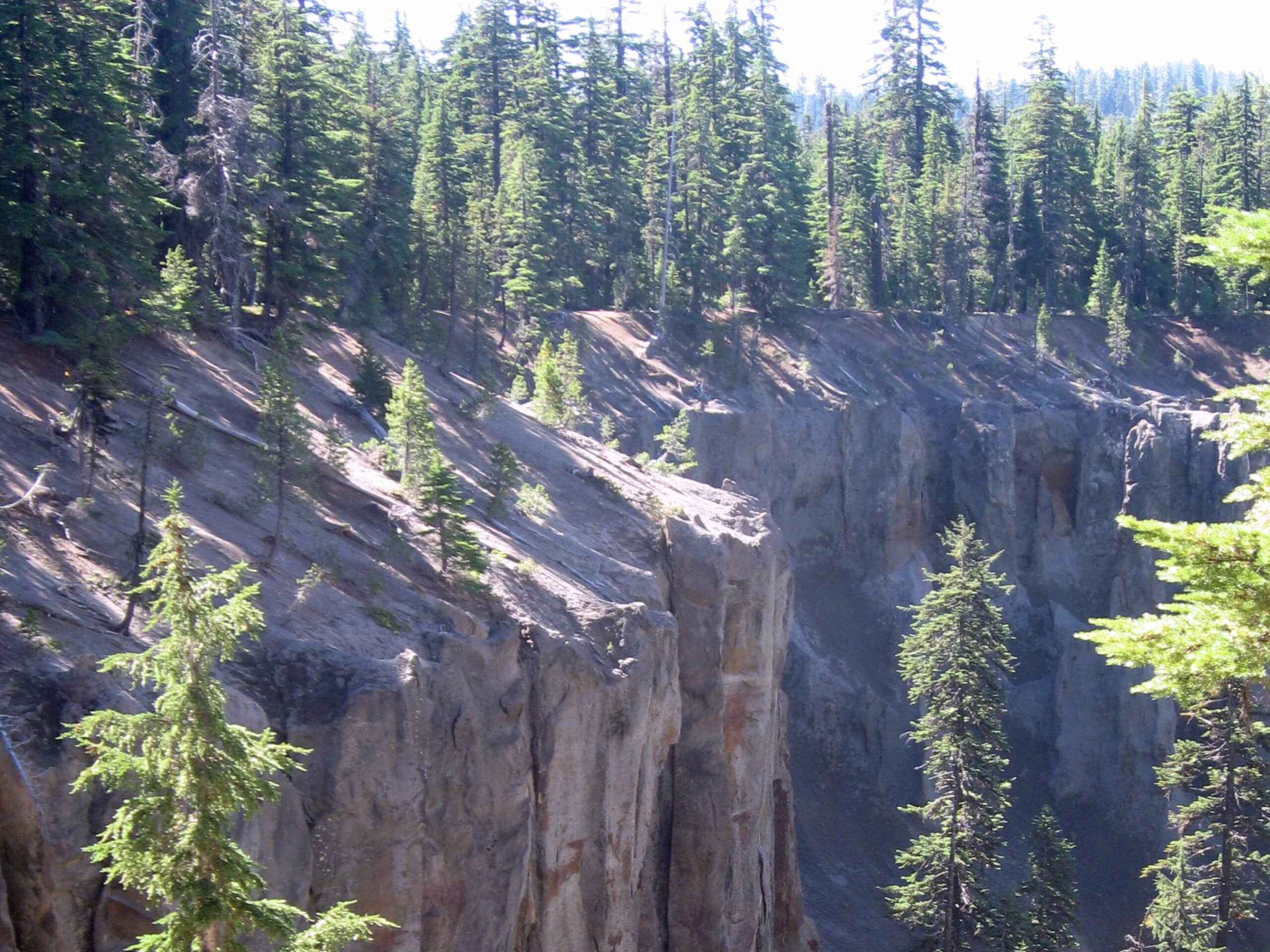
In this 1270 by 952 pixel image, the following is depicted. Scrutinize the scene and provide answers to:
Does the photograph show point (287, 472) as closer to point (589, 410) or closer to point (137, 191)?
point (137, 191)

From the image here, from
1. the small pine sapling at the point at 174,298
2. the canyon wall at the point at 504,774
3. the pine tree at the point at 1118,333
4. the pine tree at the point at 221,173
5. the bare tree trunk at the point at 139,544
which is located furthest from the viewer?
the pine tree at the point at 1118,333

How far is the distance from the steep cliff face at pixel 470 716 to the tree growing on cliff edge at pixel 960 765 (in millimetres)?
3511

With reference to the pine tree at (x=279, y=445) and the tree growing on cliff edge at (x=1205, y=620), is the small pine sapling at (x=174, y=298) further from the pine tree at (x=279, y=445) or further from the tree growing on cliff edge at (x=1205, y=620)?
the tree growing on cliff edge at (x=1205, y=620)

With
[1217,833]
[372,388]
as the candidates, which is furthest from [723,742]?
[1217,833]

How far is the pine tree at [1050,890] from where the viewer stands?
26.8m

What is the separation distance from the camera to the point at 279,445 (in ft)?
56.0

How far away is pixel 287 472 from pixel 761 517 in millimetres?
13236

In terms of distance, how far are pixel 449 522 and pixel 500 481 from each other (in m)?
4.18

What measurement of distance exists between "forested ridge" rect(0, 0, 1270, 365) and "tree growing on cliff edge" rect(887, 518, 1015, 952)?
906 centimetres

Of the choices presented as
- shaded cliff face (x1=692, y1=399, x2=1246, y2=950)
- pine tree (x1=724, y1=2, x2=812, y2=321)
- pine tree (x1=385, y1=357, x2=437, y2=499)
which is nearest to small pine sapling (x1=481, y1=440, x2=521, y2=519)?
pine tree (x1=385, y1=357, x2=437, y2=499)

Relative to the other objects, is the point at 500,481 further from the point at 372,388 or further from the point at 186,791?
the point at 186,791

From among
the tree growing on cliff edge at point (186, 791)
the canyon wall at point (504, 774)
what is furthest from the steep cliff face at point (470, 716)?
the tree growing on cliff edge at point (186, 791)

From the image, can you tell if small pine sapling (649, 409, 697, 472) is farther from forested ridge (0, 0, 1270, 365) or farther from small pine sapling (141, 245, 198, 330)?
small pine sapling (141, 245, 198, 330)

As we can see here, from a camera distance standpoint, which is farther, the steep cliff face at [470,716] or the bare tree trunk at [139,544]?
the bare tree trunk at [139,544]
